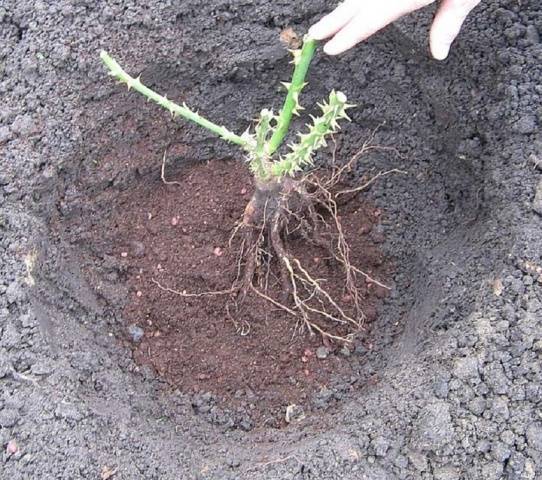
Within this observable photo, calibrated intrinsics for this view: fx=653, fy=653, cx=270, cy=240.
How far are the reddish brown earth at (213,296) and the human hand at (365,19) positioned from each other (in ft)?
2.06

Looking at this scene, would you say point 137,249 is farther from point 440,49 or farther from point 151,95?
point 440,49

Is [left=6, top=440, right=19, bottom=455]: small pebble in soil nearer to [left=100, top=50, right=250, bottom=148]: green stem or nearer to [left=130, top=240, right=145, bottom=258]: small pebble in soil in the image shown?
[left=130, top=240, right=145, bottom=258]: small pebble in soil

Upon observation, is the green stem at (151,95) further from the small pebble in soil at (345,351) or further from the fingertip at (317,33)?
the small pebble in soil at (345,351)

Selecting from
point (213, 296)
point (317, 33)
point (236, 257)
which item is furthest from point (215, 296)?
point (317, 33)

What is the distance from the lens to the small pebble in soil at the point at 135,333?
1.53m

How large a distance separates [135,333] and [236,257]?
0.31 meters

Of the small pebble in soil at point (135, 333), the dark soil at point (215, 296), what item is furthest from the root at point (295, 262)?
the small pebble in soil at point (135, 333)

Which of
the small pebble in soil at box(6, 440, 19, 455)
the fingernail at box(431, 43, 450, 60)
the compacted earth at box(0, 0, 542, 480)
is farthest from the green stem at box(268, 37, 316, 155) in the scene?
the small pebble in soil at box(6, 440, 19, 455)

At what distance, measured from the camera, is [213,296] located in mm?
1588

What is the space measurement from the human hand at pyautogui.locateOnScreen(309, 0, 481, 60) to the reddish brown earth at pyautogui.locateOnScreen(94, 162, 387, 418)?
2.06 ft

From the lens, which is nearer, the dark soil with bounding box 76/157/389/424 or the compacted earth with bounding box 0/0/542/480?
the compacted earth with bounding box 0/0/542/480

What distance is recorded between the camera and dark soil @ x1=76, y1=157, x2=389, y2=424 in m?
1.51

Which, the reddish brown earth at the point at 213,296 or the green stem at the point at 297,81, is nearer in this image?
the green stem at the point at 297,81

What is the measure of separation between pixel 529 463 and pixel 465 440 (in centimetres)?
11
